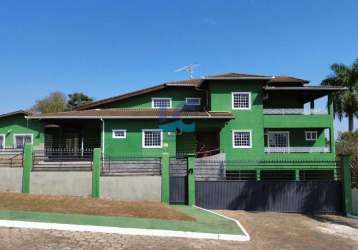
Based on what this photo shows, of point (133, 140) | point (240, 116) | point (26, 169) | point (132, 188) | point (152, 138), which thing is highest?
point (240, 116)

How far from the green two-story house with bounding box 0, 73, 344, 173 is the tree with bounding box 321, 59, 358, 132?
47.6 ft

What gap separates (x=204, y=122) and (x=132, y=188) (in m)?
8.41

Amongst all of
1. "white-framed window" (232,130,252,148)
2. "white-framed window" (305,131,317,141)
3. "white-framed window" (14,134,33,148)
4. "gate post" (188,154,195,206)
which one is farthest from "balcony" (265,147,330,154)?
"white-framed window" (14,134,33,148)

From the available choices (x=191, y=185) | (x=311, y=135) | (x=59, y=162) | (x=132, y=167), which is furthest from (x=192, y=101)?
(x=59, y=162)

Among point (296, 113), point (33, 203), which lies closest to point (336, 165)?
point (296, 113)

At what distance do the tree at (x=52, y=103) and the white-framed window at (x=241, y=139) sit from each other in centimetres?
3758

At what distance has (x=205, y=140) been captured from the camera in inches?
1047

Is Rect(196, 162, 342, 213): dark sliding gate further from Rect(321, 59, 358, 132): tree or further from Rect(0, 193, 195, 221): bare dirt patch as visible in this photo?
Rect(321, 59, 358, 132): tree

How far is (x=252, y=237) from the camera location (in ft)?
36.9

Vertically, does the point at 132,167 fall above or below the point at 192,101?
below

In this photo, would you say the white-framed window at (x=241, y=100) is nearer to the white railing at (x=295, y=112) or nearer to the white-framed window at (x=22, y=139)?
the white railing at (x=295, y=112)

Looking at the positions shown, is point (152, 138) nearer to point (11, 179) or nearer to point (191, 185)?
point (191, 185)

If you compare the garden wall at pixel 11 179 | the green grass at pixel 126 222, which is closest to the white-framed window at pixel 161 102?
the garden wall at pixel 11 179

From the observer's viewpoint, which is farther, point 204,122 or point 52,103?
point 52,103
